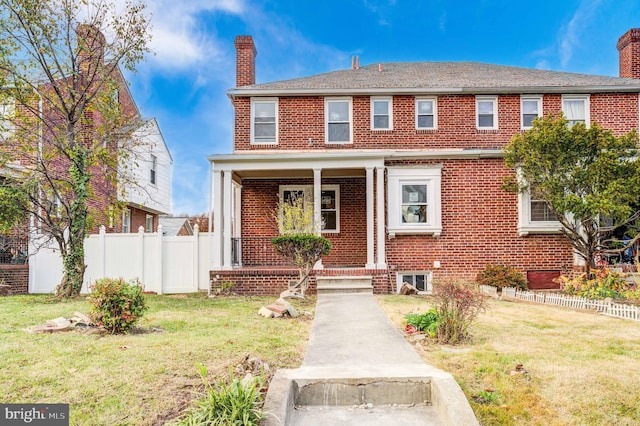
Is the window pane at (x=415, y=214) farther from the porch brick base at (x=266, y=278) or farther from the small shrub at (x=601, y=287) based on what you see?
the small shrub at (x=601, y=287)

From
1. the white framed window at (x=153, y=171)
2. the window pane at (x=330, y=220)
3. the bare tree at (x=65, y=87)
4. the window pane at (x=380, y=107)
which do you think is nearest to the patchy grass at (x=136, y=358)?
the bare tree at (x=65, y=87)

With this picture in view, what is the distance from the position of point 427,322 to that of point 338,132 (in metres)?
8.84

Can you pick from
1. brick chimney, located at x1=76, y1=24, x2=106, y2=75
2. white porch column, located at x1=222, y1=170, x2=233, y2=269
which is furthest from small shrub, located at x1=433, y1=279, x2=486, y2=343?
brick chimney, located at x1=76, y1=24, x2=106, y2=75

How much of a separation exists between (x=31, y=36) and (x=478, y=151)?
11566mm

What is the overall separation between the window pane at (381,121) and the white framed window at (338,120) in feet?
2.51

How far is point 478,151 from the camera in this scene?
12773 mm

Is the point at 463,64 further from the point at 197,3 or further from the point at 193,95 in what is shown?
the point at 193,95

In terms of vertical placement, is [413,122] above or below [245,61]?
below

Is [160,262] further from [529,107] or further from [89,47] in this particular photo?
[529,107]

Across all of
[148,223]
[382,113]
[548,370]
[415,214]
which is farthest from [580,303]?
[148,223]

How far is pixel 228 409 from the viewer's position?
338 centimetres

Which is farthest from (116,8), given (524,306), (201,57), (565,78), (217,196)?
(565,78)

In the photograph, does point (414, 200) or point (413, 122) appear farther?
point (413, 122)

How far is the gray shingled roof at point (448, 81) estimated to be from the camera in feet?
46.1
